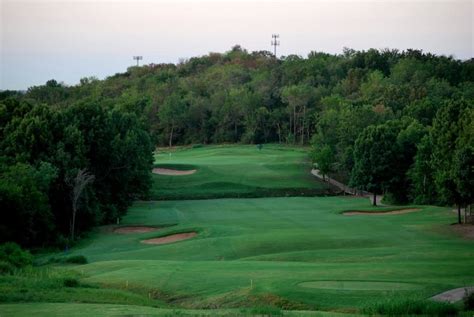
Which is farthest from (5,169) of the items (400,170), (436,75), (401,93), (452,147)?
(436,75)

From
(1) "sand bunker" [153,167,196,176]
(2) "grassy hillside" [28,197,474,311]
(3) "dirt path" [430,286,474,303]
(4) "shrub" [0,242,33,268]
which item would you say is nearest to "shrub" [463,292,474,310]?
(3) "dirt path" [430,286,474,303]

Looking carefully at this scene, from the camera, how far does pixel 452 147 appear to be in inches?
2329

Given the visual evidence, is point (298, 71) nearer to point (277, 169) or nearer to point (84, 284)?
point (277, 169)

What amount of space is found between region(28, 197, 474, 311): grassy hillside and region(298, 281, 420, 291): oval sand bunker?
0.12 ft

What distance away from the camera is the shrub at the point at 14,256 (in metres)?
41.0

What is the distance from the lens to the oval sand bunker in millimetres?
28438

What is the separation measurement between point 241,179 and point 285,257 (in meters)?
46.4

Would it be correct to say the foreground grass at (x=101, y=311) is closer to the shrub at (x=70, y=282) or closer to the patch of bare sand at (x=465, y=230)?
the shrub at (x=70, y=282)

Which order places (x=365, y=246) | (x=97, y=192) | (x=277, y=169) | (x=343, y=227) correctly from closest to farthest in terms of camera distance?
(x=365, y=246) < (x=343, y=227) < (x=97, y=192) < (x=277, y=169)

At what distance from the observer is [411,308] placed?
2305 cm

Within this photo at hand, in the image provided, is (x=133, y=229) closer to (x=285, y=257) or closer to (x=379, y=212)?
(x=379, y=212)

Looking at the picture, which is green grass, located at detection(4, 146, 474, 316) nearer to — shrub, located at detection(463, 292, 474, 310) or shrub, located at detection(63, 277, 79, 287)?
shrub, located at detection(63, 277, 79, 287)

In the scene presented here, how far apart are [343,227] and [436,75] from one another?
101m

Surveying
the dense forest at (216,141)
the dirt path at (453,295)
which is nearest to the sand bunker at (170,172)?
Answer: the dense forest at (216,141)
